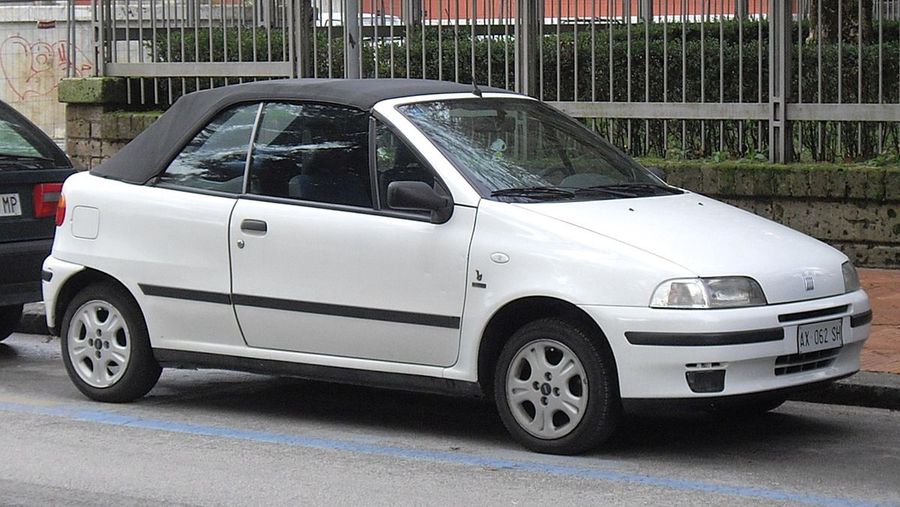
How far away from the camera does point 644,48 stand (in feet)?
39.2

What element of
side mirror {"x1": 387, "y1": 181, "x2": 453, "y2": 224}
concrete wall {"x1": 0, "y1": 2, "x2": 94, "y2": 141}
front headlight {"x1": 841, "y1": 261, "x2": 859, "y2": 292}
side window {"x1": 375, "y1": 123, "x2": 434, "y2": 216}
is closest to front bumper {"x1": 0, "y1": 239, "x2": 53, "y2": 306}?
side window {"x1": 375, "y1": 123, "x2": 434, "y2": 216}

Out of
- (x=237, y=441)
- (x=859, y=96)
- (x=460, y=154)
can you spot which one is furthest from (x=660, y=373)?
(x=859, y=96)

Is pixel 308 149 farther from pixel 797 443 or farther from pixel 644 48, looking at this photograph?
pixel 644 48

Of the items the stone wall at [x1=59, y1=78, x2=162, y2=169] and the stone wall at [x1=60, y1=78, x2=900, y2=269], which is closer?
the stone wall at [x1=60, y1=78, x2=900, y2=269]

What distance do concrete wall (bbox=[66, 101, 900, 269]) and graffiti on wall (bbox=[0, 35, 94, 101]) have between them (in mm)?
23999

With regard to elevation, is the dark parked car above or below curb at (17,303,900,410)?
Result: above

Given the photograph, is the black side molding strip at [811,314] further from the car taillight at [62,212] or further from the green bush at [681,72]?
the green bush at [681,72]

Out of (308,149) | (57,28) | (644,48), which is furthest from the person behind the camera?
(57,28)

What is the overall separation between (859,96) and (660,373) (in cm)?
567

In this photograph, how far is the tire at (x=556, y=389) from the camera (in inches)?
246

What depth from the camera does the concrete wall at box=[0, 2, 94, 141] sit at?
33.4m

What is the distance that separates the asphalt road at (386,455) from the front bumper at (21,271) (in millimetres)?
901

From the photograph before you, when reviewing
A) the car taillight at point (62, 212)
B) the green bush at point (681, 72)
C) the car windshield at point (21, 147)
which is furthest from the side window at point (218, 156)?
the green bush at point (681, 72)

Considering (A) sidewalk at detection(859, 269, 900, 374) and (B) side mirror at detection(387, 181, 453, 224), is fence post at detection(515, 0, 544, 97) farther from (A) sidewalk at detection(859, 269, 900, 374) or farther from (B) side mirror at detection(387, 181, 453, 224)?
(B) side mirror at detection(387, 181, 453, 224)
